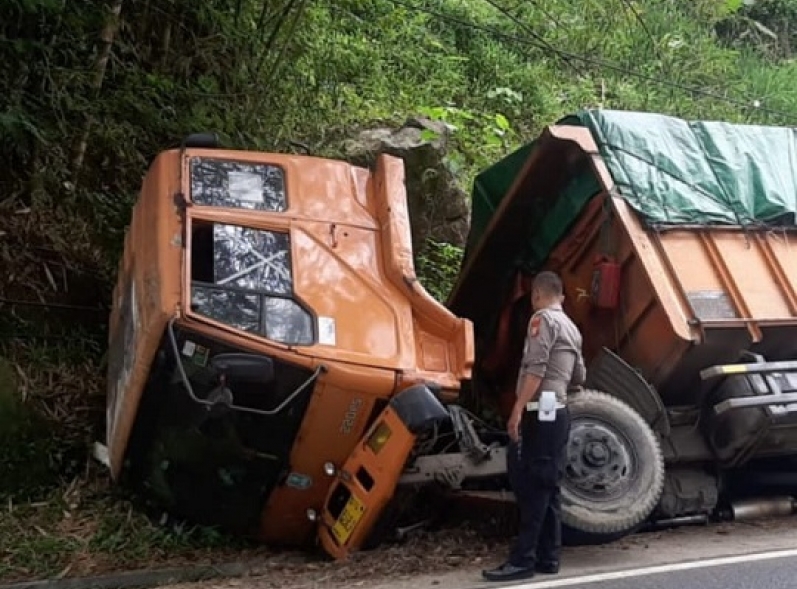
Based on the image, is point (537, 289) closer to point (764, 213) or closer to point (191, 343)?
point (191, 343)

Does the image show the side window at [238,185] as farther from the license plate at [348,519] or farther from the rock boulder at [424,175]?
the rock boulder at [424,175]

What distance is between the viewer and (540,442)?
5.16 meters

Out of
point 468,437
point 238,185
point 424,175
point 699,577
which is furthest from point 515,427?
point 424,175

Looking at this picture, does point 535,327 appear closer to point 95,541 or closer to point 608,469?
point 608,469

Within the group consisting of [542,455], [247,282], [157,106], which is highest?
[157,106]

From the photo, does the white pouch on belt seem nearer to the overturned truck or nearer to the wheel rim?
the overturned truck

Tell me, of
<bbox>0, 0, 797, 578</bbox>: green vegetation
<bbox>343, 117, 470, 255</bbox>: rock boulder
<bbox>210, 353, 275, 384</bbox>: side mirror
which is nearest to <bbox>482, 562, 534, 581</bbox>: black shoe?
<bbox>210, 353, 275, 384</bbox>: side mirror

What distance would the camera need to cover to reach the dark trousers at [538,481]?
515 centimetres

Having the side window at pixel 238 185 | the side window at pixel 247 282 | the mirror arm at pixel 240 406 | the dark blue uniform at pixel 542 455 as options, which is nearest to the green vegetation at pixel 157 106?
the mirror arm at pixel 240 406

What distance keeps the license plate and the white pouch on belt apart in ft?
3.70

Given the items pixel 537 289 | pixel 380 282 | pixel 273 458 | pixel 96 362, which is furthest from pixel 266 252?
pixel 96 362

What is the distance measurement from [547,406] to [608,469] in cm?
102

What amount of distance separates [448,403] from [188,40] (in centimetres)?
531

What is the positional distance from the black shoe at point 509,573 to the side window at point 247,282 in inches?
60.4
